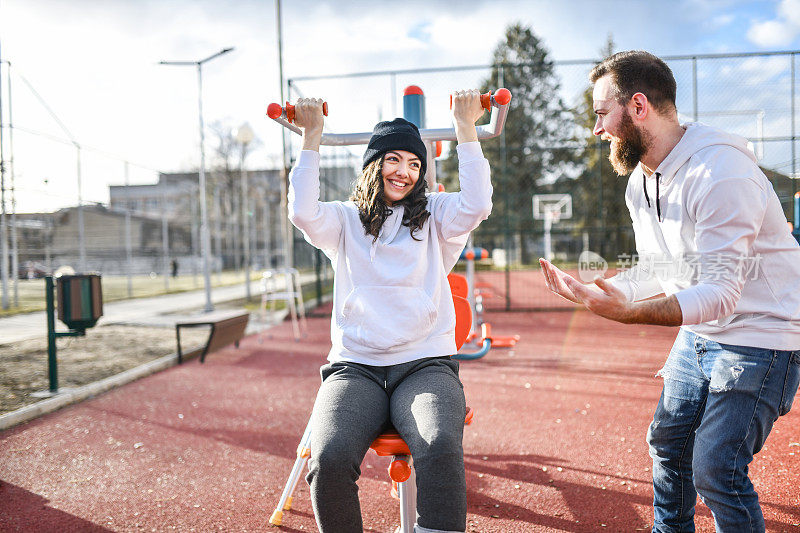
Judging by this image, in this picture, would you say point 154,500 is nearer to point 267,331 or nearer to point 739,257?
point 739,257

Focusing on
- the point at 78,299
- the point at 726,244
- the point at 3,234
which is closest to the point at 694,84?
the point at 726,244

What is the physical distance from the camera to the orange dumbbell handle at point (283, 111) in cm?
195

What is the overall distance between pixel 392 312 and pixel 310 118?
809 mm

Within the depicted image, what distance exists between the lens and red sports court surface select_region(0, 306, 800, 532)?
8.62 feet

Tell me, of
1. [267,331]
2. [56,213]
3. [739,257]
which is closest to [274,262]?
[56,213]

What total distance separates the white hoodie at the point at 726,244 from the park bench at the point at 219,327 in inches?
222

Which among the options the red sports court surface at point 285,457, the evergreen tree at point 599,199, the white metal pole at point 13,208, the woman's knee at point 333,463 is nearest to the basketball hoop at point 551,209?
the evergreen tree at point 599,199

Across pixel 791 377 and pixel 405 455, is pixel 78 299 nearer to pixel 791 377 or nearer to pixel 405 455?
pixel 405 455

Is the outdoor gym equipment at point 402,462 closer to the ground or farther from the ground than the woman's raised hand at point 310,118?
closer to the ground

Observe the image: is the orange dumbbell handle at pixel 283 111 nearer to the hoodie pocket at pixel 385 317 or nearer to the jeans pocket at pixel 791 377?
the hoodie pocket at pixel 385 317

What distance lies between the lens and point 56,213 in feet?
41.3

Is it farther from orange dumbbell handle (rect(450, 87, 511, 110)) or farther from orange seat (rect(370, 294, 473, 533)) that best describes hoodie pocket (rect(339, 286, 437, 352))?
orange dumbbell handle (rect(450, 87, 511, 110))

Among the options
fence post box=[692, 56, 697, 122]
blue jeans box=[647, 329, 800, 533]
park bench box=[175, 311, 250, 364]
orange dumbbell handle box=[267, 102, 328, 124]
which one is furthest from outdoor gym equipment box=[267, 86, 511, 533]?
fence post box=[692, 56, 697, 122]

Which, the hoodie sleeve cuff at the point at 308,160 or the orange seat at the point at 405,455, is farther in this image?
the hoodie sleeve cuff at the point at 308,160
